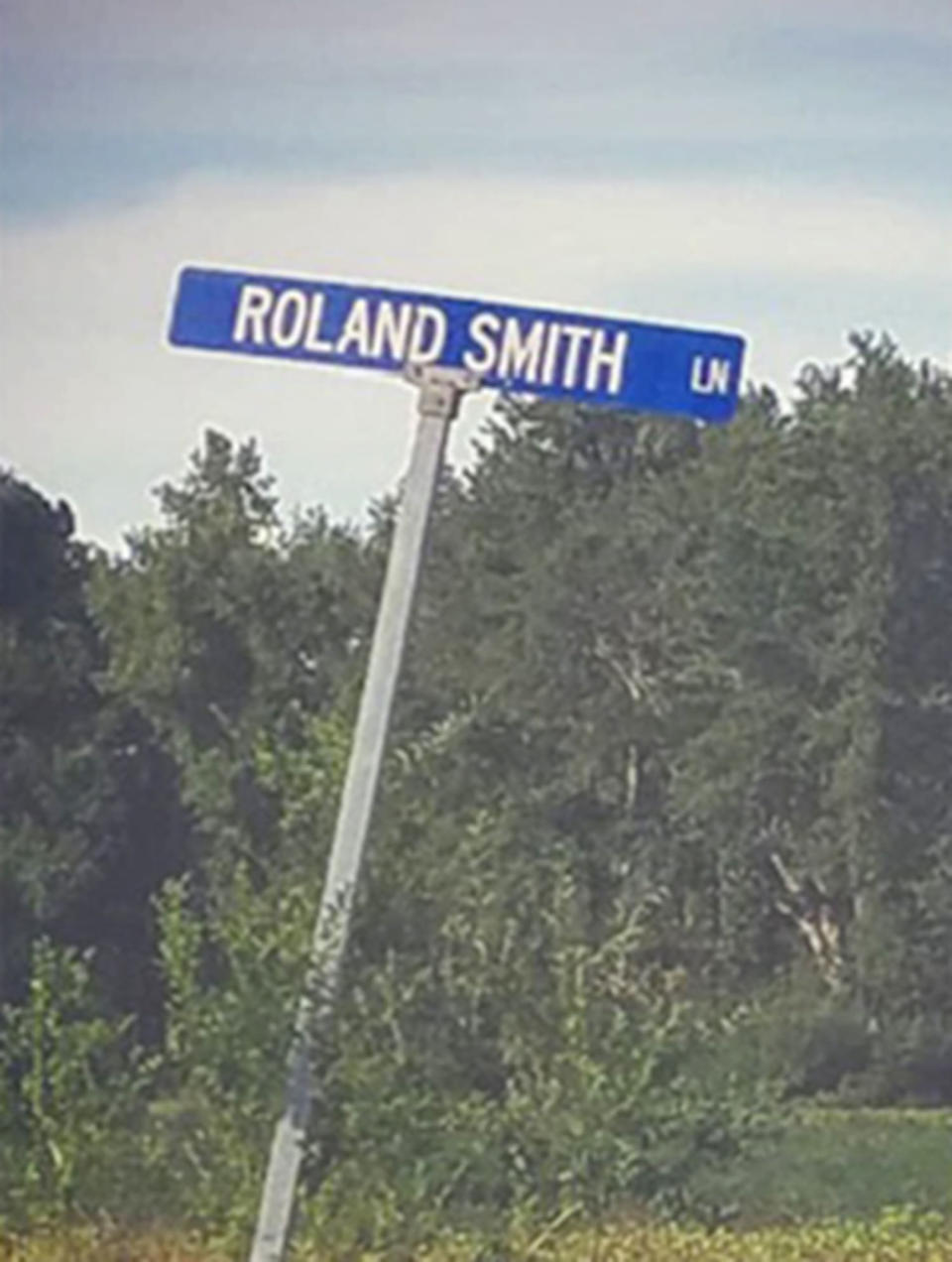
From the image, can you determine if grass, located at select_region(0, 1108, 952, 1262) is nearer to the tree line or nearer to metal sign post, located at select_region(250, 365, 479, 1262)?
the tree line

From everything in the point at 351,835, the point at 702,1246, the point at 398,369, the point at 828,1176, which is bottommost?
the point at 702,1246

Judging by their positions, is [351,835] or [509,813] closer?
[351,835]

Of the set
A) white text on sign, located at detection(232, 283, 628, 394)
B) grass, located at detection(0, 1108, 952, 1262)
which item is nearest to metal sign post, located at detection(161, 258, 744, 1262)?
white text on sign, located at detection(232, 283, 628, 394)

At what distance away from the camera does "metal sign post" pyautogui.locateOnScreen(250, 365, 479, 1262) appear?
5.22 m

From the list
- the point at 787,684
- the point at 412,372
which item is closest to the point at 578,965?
the point at 787,684

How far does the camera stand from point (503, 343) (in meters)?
5.19

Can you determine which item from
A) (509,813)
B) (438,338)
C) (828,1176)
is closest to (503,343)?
(438,338)

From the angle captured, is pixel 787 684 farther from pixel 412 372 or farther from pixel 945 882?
pixel 412 372

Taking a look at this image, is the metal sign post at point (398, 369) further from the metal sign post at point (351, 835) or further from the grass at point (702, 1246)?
the grass at point (702, 1246)

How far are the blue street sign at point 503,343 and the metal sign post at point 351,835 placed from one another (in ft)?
0.24

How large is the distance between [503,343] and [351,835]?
0.77m

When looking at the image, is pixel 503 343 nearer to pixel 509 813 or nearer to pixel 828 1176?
pixel 509 813

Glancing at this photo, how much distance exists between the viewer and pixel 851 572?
217 inches

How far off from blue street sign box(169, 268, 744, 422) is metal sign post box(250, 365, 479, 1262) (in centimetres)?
7
